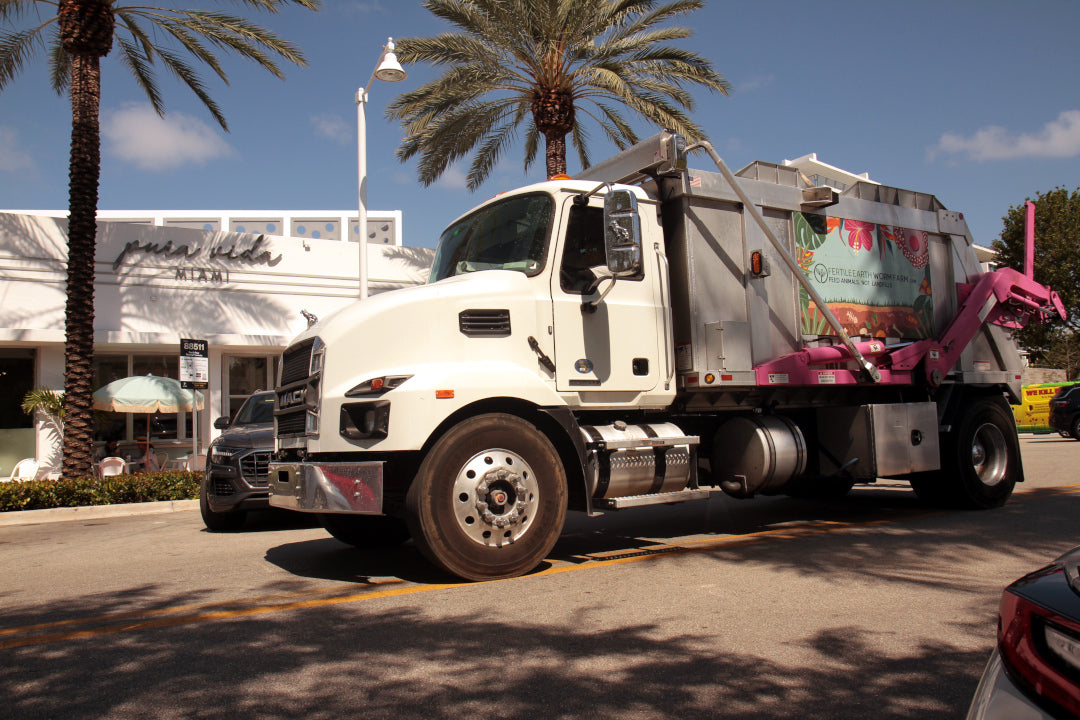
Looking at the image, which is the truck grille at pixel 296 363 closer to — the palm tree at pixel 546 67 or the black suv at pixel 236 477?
the black suv at pixel 236 477

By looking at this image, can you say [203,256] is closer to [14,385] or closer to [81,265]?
[14,385]

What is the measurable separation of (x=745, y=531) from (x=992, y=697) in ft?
20.3

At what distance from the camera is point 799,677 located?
350cm

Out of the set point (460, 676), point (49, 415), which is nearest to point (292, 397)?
point (460, 676)

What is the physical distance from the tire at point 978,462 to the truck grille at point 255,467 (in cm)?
752

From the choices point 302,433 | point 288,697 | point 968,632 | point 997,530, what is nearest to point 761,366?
point 997,530

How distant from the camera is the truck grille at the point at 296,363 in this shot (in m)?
5.92

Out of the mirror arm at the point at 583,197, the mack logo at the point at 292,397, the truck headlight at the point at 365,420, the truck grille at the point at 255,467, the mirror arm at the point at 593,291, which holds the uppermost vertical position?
the mirror arm at the point at 583,197

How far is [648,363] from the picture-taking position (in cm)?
672

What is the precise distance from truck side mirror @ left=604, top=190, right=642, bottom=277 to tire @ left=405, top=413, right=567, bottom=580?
1.34 metres

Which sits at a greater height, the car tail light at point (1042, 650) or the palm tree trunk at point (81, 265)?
the palm tree trunk at point (81, 265)

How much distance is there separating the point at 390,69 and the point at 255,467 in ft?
27.9

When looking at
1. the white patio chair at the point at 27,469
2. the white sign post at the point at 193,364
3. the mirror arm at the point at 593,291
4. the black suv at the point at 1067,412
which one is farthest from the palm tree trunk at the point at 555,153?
the black suv at the point at 1067,412

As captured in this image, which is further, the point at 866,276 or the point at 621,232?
the point at 866,276
